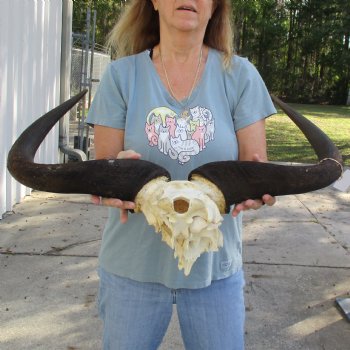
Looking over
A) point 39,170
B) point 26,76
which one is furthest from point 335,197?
point 39,170

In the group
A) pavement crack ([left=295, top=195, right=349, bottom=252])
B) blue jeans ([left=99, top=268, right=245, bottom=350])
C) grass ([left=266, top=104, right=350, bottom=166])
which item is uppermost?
blue jeans ([left=99, top=268, right=245, bottom=350])

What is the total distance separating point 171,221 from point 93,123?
684mm

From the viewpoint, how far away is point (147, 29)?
2729mm

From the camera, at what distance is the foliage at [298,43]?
39.9 meters

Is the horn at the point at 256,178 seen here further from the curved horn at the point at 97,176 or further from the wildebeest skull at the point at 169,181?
the curved horn at the point at 97,176

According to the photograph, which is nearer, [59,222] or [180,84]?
[180,84]

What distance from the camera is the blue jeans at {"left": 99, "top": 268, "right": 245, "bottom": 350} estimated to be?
2385 millimetres

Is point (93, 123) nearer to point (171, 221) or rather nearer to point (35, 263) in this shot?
point (171, 221)

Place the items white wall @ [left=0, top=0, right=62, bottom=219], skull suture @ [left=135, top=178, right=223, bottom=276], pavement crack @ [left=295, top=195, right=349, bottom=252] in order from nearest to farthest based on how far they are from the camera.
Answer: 1. skull suture @ [left=135, top=178, right=223, bottom=276]
2. pavement crack @ [left=295, top=195, right=349, bottom=252]
3. white wall @ [left=0, top=0, right=62, bottom=219]

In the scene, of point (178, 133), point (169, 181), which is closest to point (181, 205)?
point (169, 181)

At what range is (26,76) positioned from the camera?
26.0 ft

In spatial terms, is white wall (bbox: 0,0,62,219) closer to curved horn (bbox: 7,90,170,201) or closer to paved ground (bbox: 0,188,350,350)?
paved ground (bbox: 0,188,350,350)

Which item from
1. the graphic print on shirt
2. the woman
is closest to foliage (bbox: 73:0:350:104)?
the woman

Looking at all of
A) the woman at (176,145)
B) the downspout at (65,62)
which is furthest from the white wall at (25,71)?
the woman at (176,145)
